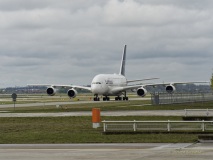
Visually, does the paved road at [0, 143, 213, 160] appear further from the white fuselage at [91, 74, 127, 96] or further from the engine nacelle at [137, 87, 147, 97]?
the engine nacelle at [137, 87, 147, 97]

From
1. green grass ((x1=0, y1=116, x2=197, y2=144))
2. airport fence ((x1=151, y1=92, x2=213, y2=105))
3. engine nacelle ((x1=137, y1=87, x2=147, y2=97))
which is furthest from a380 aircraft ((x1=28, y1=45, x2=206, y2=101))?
green grass ((x1=0, y1=116, x2=197, y2=144))

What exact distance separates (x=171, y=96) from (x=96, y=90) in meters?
22.5

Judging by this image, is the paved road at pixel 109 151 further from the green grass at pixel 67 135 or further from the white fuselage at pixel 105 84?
the white fuselage at pixel 105 84

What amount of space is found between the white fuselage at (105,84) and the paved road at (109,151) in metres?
77.9

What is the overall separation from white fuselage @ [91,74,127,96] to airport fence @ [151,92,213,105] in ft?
59.2

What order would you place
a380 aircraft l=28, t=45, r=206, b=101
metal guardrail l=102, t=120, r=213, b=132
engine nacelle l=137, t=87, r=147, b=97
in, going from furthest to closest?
engine nacelle l=137, t=87, r=147, b=97
a380 aircraft l=28, t=45, r=206, b=101
metal guardrail l=102, t=120, r=213, b=132

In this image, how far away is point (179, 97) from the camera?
8800 cm

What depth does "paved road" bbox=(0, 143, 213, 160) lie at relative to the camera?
2066 centimetres

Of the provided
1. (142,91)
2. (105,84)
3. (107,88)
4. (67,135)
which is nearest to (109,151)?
(67,135)

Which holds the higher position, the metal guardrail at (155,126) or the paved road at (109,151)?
the metal guardrail at (155,126)

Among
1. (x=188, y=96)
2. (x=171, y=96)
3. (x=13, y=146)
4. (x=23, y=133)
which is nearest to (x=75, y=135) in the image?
Answer: (x=23, y=133)

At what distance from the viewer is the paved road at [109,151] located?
20656 millimetres

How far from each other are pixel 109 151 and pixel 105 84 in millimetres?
83475

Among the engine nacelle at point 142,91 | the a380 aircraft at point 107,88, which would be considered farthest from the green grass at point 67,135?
the engine nacelle at point 142,91
